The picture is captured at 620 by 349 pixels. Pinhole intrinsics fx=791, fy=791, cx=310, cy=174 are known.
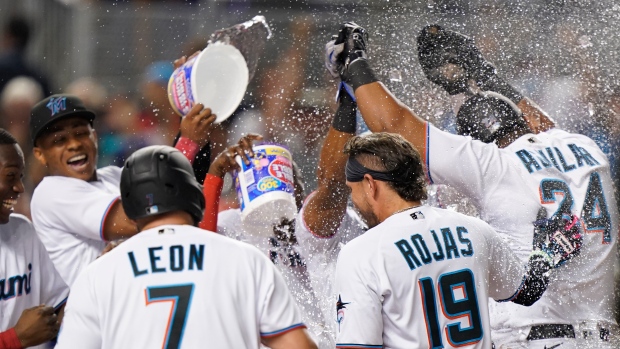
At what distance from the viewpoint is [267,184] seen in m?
3.85

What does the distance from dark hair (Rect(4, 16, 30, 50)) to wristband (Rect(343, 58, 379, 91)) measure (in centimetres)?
408

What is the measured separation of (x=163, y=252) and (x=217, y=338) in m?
0.34

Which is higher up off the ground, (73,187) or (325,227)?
(73,187)

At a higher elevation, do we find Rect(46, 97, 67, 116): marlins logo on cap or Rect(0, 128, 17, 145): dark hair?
Rect(46, 97, 67, 116): marlins logo on cap

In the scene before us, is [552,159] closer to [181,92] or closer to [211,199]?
[211,199]

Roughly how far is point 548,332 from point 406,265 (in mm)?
1145

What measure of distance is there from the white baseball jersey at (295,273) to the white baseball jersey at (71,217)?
728 millimetres

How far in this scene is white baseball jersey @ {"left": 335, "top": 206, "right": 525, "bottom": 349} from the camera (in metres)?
2.95

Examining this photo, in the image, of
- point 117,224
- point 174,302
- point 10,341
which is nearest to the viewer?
point 174,302

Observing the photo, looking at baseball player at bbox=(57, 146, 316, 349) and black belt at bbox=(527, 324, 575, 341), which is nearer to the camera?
baseball player at bbox=(57, 146, 316, 349)

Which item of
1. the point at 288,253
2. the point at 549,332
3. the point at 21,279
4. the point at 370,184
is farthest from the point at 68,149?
the point at 549,332

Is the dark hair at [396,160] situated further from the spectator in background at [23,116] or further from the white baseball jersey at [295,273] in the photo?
the spectator in background at [23,116]

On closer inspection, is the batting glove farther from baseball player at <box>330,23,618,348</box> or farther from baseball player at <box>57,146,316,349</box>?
baseball player at <box>57,146,316,349</box>

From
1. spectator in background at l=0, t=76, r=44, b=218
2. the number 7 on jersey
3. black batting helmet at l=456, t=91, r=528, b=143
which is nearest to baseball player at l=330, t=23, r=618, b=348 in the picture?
black batting helmet at l=456, t=91, r=528, b=143
